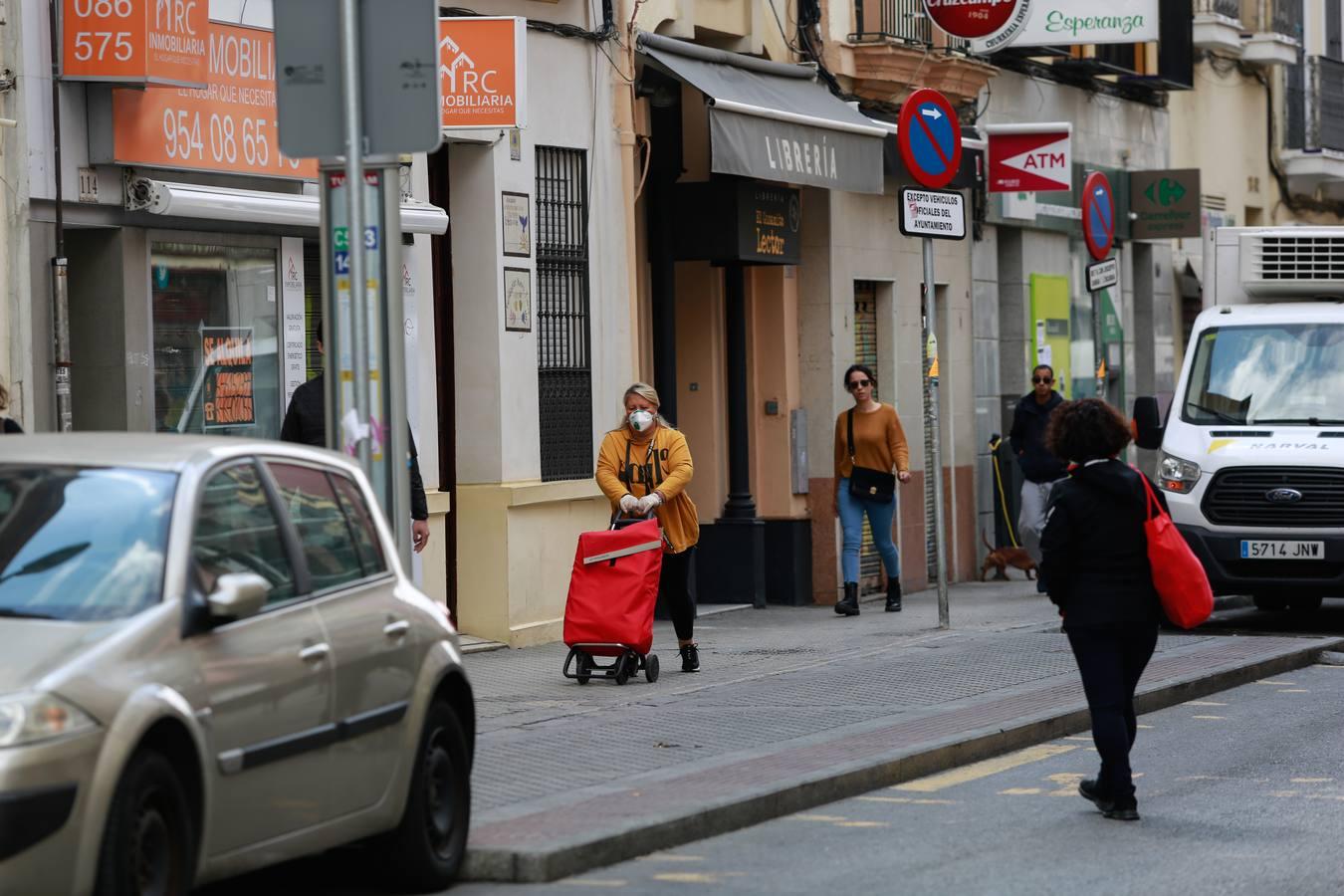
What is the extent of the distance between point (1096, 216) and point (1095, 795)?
10.9 meters

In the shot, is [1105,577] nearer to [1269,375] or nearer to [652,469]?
[652,469]

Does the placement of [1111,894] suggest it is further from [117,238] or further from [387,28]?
[117,238]

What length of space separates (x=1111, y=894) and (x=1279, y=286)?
11834 mm

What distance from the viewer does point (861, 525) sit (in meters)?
19.7

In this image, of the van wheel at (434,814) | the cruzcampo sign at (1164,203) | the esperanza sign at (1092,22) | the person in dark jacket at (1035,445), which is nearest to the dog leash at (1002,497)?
the person in dark jacket at (1035,445)

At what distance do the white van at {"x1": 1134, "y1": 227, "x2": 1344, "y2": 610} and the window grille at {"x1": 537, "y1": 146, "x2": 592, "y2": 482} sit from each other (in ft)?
13.3

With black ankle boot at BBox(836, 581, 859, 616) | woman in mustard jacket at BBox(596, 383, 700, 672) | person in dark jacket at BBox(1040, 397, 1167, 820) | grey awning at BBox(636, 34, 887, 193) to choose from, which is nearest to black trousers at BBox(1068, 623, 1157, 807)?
person in dark jacket at BBox(1040, 397, 1167, 820)

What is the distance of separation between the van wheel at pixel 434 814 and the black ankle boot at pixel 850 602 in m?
11.2

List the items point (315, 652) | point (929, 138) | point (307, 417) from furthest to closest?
point (929, 138), point (307, 417), point (315, 652)

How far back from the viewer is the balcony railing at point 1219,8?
99.6 ft

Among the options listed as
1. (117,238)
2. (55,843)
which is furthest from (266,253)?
A: (55,843)

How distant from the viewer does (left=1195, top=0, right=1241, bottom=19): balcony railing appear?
30.4 metres

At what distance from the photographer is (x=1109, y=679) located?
31.8ft

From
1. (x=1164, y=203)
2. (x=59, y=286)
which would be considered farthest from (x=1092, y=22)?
(x=59, y=286)
